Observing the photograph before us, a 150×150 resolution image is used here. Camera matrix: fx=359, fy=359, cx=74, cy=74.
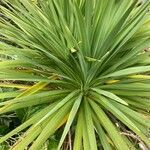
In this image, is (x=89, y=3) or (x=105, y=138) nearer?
(x=105, y=138)

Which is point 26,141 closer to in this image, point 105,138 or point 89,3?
point 105,138

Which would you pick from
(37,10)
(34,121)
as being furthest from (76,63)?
(37,10)

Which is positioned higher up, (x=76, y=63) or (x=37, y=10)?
(x=37, y=10)

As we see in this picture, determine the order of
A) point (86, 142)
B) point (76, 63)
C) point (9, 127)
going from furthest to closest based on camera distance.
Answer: point (9, 127)
point (76, 63)
point (86, 142)

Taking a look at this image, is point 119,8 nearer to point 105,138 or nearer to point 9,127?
point 105,138

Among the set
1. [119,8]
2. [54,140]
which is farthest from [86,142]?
[119,8]

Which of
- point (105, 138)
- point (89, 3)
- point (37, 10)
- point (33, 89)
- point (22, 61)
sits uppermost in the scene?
point (37, 10)

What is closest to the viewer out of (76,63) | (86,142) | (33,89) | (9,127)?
(86,142)
